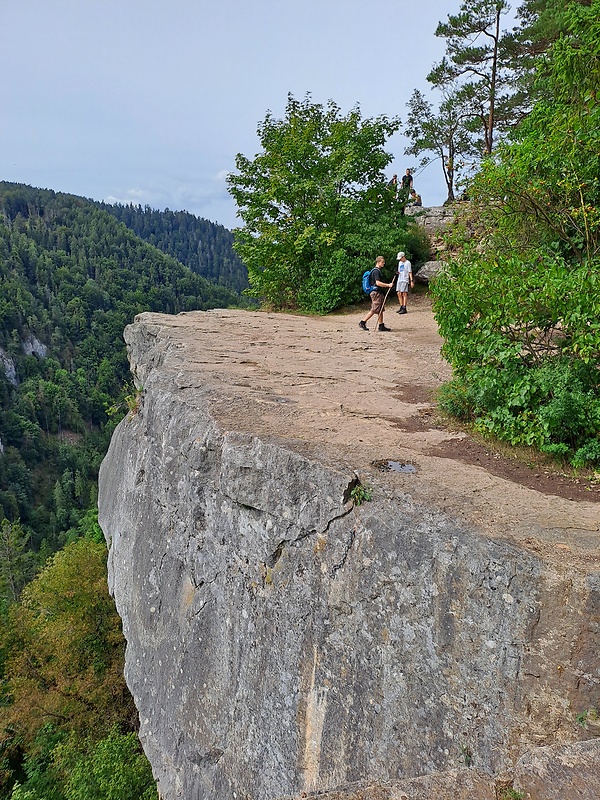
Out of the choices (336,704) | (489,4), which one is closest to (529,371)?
(336,704)

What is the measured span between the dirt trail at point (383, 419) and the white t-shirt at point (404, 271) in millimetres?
1840

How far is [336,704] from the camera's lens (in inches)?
169

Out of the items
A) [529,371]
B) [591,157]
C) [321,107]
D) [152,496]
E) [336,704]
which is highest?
[321,107]

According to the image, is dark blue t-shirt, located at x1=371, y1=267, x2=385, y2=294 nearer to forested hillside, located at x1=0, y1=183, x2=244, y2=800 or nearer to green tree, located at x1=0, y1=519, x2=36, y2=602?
forested hillside, located at x1=0, y1=183, x2=244, y2=800

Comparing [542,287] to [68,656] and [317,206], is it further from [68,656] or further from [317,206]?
[68,656]

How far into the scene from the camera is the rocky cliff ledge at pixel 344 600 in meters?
3.27

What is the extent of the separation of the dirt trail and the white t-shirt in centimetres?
184

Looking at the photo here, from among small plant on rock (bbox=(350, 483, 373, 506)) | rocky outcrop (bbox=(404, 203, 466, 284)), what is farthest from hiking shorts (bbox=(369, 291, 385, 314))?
small plant on rock (bbox=(350, 483, 373, 506))

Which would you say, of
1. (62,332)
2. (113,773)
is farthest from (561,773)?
(62,332)

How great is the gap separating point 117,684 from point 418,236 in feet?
56.8

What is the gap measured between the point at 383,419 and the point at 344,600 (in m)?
2.39

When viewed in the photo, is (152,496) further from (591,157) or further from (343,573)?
(591,157)

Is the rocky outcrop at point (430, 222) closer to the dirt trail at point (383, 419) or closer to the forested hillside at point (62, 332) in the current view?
the dirt trail at point (383, 419)

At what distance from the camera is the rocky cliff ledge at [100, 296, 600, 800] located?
10.7ft
